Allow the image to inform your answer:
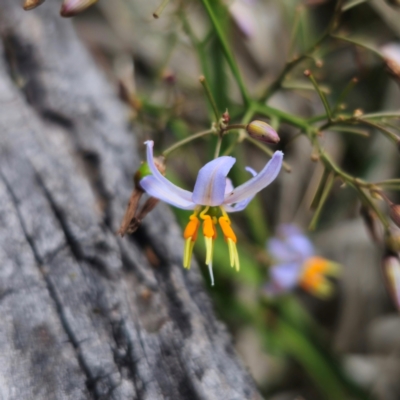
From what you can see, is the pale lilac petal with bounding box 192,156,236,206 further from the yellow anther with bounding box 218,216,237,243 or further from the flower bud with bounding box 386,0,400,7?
the flower bud with bounding box 386,0,400,7

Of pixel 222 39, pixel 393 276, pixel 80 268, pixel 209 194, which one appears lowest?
pixel 393 276

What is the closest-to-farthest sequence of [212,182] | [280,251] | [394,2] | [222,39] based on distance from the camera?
[212,182], [222,39], [394,2], [280,251]

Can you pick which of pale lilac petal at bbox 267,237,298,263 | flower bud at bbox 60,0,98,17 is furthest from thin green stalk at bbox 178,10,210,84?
pale lilac petal at bbox 267,237,298,263

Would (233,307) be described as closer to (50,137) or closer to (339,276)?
(339,276)

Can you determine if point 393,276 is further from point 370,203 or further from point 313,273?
point 313,273

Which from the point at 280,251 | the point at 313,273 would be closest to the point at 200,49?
the point at 280,251
